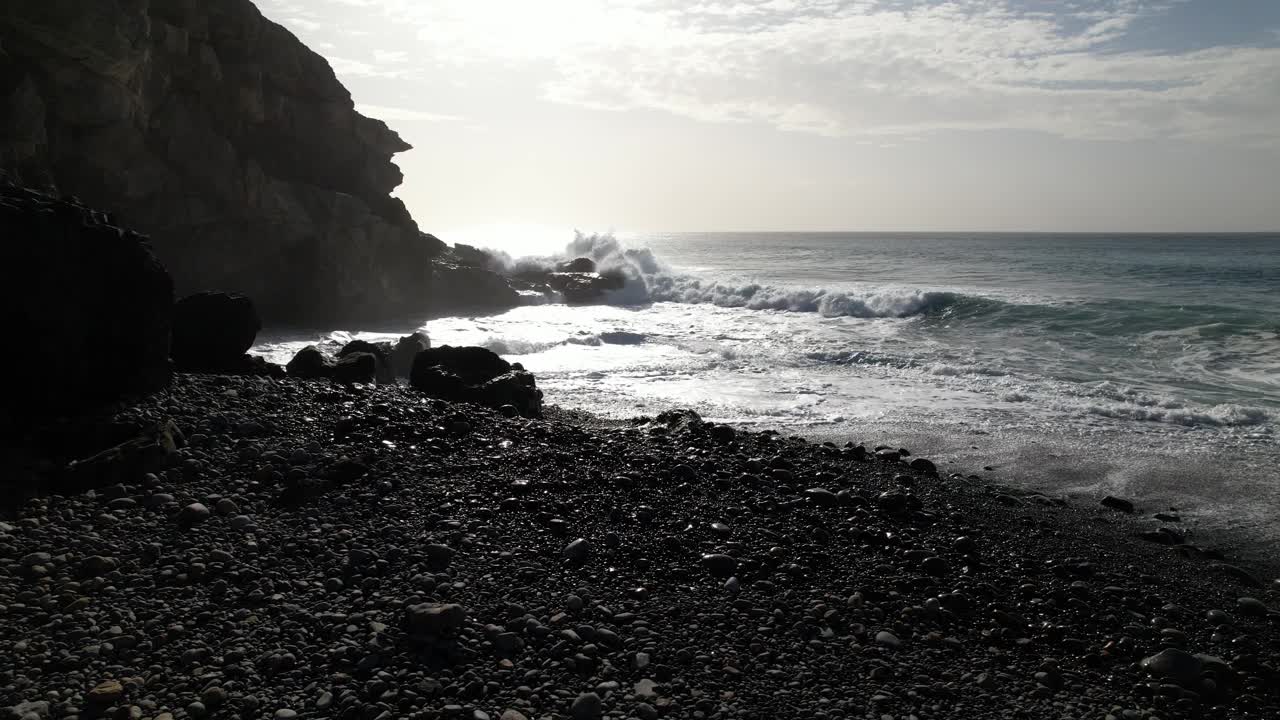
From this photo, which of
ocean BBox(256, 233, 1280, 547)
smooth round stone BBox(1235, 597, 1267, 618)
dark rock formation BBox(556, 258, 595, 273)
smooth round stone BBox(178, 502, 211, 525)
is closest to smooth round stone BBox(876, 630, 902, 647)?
smooth round stone BBox(1235, 597, 1267, 618)

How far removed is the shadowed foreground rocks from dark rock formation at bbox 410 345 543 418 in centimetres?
272

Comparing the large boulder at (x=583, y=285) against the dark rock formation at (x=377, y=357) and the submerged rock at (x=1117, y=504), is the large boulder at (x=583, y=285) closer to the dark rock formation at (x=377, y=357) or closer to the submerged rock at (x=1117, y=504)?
the dark rock formation at (x=377, y=357)

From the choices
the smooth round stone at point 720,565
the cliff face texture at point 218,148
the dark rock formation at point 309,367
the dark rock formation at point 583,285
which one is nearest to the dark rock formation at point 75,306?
the dark rock formation at point 309,367

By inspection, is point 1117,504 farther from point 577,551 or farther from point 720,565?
point 577,551

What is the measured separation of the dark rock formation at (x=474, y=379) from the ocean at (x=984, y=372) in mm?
1911

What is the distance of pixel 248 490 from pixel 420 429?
2131 millimetres

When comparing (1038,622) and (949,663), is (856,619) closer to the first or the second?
(949,663)

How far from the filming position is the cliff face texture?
52.5 feet

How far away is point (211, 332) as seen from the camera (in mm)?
9883

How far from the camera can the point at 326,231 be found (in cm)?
2336

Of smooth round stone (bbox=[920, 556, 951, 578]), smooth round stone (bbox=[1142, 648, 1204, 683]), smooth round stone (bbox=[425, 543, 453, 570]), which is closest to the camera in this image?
smooth round stone (bbox=[1142, 648, 1204, 683])

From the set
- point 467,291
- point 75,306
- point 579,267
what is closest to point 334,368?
point 75,306

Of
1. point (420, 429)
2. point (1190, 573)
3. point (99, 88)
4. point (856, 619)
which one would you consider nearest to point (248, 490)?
point (420, 429)

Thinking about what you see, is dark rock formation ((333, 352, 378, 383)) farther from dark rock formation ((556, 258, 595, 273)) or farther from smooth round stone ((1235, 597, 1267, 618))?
dark rock formation ((556, 258, 595, 273))
